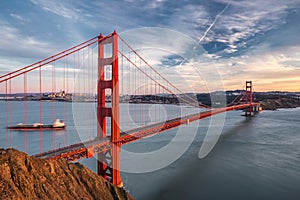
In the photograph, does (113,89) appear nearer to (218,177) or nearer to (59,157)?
(59,157)

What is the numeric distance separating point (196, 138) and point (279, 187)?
9.15 m

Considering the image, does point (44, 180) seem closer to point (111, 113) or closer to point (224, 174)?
point (111, 113)

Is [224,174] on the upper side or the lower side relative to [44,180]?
lower

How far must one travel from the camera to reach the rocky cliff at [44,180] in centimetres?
404

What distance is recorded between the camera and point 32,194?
424 cm

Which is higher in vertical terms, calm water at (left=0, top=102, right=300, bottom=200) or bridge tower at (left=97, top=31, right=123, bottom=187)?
bridge tower at (left=97, top=31, right=123, bottom=187)

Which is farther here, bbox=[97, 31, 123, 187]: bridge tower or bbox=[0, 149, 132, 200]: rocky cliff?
bbox=[97, 31, 123, 187]: bridge tower

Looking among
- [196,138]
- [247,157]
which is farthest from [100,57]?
[196,138]

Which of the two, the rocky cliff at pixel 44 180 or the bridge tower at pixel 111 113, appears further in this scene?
the bridge tower at pixel 111 113

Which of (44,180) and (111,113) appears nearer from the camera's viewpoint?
(44,180)

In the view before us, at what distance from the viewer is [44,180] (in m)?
4.71

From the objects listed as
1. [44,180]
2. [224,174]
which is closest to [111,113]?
[44,180]

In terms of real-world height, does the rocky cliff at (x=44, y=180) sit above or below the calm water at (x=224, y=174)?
above

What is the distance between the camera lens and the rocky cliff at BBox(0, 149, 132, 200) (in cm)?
404
